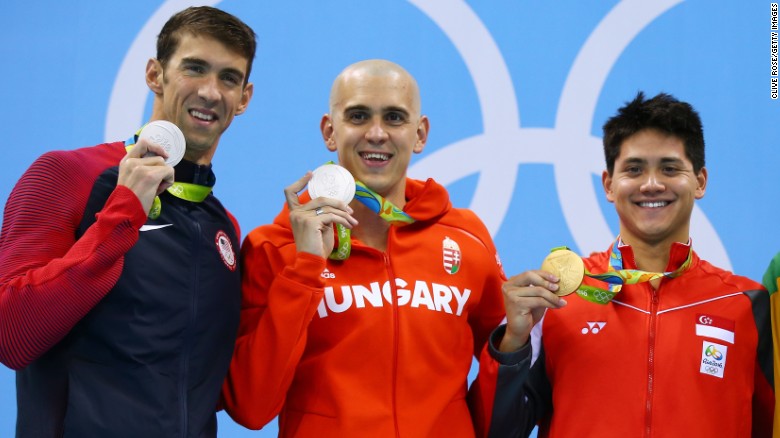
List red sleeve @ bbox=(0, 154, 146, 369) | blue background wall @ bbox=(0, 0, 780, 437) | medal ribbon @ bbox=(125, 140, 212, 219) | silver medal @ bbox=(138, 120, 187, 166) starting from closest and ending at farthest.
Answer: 1. red sleeve @ bbox=(0, 154, 146, 369)
2. silver medal @ bbox=(138, 120, 187, 166)
3. medal ribbon @ bbox=(125, 140, 212, 219)
4. blue background wall @ bbox=(0, 0, 780, 437)

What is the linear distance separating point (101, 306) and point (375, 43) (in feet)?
7.37

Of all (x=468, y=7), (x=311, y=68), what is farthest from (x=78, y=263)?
(x=468, y=7)

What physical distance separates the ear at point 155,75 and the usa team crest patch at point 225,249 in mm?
443

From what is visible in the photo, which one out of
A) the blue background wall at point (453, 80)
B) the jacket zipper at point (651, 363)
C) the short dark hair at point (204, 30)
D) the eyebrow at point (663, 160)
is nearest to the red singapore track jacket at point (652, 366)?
the jacket zipper at point (651, 363)

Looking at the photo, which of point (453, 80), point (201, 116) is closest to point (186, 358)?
point (201, 116)

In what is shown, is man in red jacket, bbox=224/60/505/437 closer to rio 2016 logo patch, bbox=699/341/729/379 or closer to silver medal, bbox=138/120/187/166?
silver medal, bbox=138/120/187/166

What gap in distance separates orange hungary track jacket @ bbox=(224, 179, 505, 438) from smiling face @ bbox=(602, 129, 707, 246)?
48cm

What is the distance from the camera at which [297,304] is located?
7.61 ft

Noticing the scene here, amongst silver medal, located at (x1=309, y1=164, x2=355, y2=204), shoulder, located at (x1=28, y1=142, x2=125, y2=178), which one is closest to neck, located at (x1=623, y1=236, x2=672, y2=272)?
silver medal, located at (x1=309, y1=164, x2=355, y2=204)

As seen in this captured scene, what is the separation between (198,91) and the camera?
2387mm

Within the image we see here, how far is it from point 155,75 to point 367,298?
0.87m

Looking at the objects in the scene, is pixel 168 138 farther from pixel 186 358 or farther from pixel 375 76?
pixel 375 76

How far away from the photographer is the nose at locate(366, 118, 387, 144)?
254 cm

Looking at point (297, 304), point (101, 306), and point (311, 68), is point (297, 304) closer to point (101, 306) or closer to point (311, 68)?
point (101, 306)
